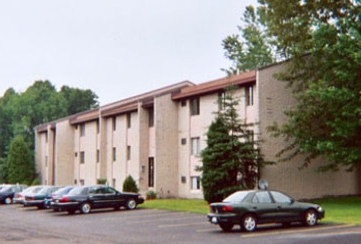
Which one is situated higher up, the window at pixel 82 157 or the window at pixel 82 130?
the window at pixel 82 130

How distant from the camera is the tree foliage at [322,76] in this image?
96.8 feet

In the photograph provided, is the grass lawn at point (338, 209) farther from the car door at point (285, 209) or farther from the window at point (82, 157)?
the window at point (82, 157)

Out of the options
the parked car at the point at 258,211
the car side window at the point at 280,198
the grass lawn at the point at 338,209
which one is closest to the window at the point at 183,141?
the grass lawn at the point at 338,209

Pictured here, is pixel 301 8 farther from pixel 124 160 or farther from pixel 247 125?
pixel 124 160

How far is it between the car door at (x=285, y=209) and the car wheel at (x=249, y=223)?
0.87 metres

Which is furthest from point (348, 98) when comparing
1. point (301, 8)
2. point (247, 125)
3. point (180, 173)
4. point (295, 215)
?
point (180, 173)

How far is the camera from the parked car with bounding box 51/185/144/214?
1211 inches

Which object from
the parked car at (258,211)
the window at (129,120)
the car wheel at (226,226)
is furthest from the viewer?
the window at (129,120)

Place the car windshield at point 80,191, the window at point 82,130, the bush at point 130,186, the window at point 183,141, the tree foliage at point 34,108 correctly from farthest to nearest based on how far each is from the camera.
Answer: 1. the tree foliage at point 34,108
2. the window at point 82,130
3. the bush at point 130,186
4. the window at point 183,141
5. the car windshield at point 80,191

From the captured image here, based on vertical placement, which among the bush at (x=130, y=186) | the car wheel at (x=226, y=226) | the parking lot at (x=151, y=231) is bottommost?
the parking lot at (x=151, y=231)

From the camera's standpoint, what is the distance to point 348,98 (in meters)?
29.1

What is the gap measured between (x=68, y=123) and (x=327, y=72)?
33056 mm

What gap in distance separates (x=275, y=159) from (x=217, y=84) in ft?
21.2

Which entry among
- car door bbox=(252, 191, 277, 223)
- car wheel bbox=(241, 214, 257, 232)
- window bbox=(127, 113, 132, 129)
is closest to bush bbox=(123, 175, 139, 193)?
window bbox=(127, 113, 132, 129)
